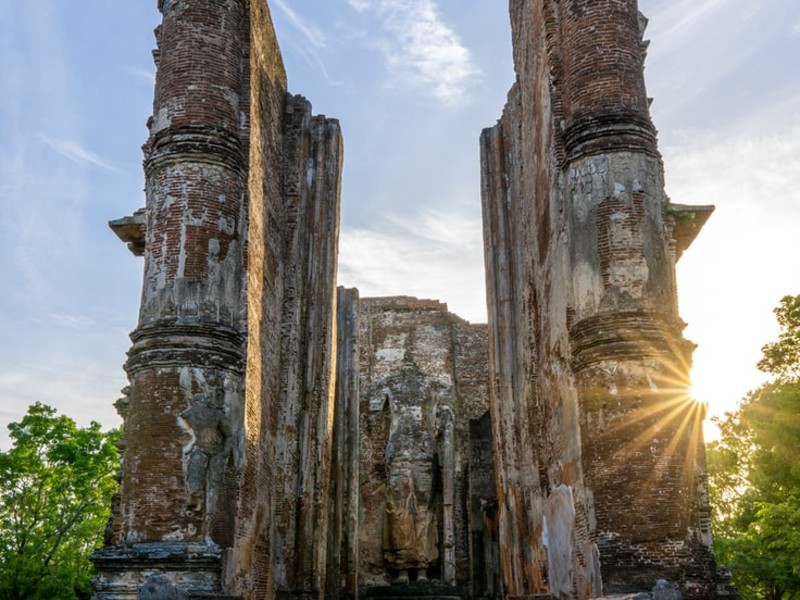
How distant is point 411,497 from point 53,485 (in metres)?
8.49

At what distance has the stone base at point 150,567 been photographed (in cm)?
795

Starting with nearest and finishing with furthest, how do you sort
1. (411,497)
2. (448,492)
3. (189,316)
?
(189,316) < (411,497) < (448,492)

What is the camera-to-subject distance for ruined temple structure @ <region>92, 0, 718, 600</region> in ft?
26.3

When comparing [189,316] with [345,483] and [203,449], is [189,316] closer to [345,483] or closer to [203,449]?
[203,449]

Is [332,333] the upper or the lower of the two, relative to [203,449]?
upper

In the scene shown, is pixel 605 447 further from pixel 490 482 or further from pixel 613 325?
pixel 490 482

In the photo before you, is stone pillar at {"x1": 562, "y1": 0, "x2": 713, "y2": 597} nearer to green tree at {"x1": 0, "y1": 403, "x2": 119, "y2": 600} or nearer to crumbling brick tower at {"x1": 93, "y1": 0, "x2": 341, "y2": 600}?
crumbling brick tower at {"x1": 93, "y1": 0, "x2": 341, "y2": 600}

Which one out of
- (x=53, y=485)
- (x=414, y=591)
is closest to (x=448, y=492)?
(x=414, y=591)

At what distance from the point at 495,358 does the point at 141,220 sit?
5.55 metres

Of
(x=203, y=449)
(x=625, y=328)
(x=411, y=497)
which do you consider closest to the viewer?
(x=625, y=328)

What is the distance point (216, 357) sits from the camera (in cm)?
884

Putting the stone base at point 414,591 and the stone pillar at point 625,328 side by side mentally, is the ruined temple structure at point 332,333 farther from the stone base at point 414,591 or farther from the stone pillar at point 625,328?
the stone base at point 414,591

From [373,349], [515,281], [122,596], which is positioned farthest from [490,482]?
[122,596]

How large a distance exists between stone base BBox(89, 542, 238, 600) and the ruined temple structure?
0.02 m
